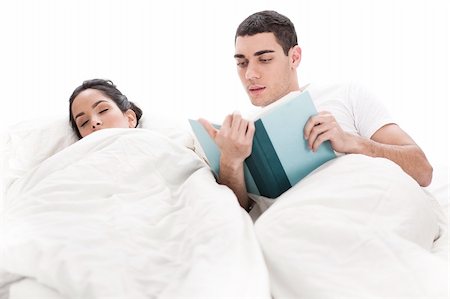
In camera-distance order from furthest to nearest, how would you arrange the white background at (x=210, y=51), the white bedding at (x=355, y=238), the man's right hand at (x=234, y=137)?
the white background at (x=210, y=51) < the man's right hand at (x=234, y=137) < the white bedding at (x=355, y=238)

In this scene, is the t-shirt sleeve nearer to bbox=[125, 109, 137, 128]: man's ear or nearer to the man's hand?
the man's hand

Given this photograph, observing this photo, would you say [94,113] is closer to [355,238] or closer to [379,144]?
[379,144]

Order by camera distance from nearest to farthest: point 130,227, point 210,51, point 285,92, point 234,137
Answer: point 130,227 → point 234,137 → point 285,92 → point 210,51

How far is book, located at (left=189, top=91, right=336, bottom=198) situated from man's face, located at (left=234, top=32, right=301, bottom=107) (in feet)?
1.21

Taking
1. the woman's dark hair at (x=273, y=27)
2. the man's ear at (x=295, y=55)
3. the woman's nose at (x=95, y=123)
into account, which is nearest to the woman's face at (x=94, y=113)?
the woman's nose at (x=95, y=123)

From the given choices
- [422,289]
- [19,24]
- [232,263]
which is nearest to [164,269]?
[232,263]

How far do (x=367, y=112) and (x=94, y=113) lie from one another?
2.80ft

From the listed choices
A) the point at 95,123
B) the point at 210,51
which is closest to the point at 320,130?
the point at 95,123

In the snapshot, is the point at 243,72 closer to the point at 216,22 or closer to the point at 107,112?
the point at 107,112

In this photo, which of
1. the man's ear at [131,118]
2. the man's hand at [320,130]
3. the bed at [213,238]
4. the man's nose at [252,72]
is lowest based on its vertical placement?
the bed at [213,238]

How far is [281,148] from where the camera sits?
1010 millimetres

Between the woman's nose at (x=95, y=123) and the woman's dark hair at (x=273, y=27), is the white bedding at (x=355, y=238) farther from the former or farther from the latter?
the woman's nose at (x=95, y=123)

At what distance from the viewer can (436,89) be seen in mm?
1995

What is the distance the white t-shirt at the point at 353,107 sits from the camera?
134 centimetres
